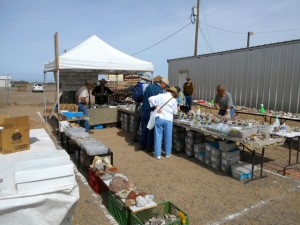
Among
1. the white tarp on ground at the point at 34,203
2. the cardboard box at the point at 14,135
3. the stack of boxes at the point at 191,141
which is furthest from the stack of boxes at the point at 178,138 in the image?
the white tarp on ground at the point at 34,203

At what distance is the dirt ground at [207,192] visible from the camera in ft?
10.9

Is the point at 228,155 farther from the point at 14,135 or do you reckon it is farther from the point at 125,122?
the point at 125,122

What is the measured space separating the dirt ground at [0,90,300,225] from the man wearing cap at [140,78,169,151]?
0.47 metres

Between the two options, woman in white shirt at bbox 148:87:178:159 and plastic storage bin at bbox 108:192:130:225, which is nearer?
plastic storage bin at bbox 108:192:130:225

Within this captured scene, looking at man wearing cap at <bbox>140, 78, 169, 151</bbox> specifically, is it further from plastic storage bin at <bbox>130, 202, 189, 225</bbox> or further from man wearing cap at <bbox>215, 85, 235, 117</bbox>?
plastic storage bin at <bbox>130, 202, 189, 225</bbox>

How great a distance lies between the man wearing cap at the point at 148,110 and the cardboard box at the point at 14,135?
11.8 feet

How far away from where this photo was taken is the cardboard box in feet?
8.13

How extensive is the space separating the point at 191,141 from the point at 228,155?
1.16 metres

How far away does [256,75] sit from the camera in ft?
36.2

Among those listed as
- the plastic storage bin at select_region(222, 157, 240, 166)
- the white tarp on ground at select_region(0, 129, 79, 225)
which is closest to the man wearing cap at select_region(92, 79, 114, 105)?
the plastic storage bin at select_region(222, 157, 240, 166)

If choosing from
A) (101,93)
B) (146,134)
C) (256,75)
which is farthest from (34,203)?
(256,75)

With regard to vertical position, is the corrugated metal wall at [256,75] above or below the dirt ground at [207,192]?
Result: above

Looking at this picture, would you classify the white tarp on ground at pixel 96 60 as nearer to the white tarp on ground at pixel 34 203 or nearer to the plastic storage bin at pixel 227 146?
the plastic storage bin at pixel 227 146

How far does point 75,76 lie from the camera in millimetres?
9930
